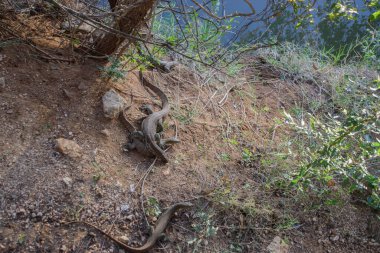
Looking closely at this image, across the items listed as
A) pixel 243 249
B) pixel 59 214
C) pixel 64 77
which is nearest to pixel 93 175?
pixel 59 214

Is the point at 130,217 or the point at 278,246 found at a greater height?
the point at 278,246

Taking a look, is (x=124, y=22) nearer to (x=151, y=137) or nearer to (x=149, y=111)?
(x=149, y=111)

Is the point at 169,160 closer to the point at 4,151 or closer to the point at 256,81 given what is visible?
the point at 4,151

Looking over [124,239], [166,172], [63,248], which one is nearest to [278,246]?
[166,172]

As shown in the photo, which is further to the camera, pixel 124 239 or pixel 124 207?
pixel 124 207

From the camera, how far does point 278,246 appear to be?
314 centimetres

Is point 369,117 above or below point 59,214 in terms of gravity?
above

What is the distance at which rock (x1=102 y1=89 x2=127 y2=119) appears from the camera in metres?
3.50

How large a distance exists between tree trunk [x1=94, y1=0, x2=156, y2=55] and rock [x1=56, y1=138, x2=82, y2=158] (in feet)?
3.46

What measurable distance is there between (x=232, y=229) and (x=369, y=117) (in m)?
1.43

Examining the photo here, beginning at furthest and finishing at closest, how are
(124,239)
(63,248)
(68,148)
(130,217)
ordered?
(68,148) < (130,217) < (124,239) < (63,248)

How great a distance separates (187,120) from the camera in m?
4.18

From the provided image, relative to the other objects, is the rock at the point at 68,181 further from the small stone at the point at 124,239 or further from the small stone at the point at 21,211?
the small stone at the point at 124,239

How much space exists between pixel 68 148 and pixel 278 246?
1978mm
